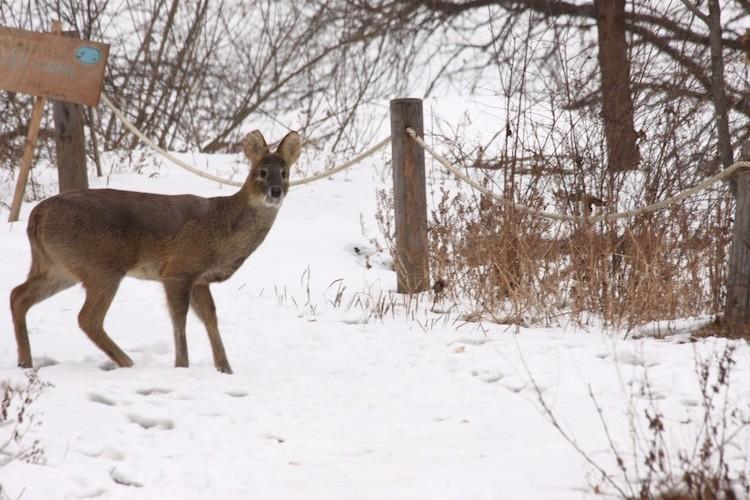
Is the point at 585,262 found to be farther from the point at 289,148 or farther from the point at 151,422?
the point at 151,422

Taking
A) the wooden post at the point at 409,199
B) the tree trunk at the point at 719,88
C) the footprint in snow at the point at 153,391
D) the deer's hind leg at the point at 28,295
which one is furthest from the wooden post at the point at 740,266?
the deer's hind leg at the point at 28,295

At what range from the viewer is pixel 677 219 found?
804cm

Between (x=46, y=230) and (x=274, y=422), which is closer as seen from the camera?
(x=274, y=422)

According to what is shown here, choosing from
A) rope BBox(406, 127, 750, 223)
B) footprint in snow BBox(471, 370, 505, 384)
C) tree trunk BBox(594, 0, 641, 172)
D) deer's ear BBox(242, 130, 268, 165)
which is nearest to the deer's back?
deer's ear BBox(242, 130, 268, 165)

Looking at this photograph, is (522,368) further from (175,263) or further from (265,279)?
(265,279)

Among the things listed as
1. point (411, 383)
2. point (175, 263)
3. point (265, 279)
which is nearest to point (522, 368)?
point (411, 383)

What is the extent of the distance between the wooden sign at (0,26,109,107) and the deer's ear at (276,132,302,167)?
13.1ft

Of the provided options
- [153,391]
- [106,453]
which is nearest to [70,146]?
[153,391]

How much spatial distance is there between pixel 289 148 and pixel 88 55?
4177 mm

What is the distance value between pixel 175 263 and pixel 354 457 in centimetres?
225

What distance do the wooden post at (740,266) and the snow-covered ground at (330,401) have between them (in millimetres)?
309

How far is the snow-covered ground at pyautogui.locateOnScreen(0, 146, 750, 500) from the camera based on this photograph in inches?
167

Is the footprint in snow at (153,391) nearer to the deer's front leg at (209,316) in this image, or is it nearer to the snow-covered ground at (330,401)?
the snow-covered ground at (330,401)

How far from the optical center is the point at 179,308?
6367mm
